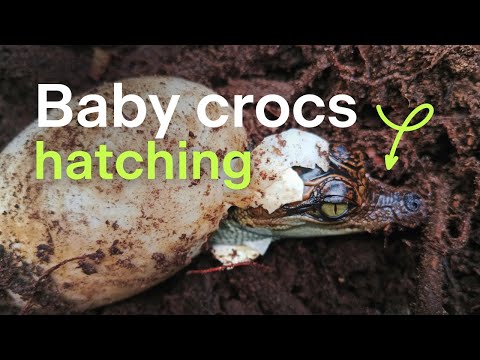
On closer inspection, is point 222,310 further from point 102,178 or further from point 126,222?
point 102,178

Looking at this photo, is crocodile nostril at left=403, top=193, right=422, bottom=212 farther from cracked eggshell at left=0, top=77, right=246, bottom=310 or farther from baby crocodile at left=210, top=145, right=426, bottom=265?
cracked eggshell at left=0, top=77, right=246, bottom=310

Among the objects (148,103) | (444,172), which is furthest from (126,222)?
(444,172)

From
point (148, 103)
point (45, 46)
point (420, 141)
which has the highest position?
point (45, 46)

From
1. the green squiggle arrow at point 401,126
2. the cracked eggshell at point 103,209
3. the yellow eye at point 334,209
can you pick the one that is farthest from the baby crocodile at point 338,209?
the cracked eggshell at point 103,209

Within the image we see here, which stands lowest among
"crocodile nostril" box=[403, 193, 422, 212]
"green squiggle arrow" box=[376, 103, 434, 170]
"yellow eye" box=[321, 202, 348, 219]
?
"yellow eye" box=[321, 202, 348, 219]

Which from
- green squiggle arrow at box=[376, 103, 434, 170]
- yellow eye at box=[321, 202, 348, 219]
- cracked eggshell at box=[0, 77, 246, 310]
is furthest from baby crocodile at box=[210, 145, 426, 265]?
cracked eggshell at box=[0, 77, 246, 310]

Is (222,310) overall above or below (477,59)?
below

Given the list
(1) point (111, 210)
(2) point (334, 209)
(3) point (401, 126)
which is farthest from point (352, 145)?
(1) point (111, 210)
